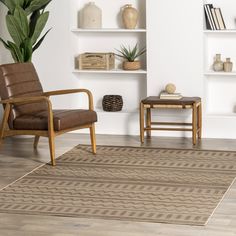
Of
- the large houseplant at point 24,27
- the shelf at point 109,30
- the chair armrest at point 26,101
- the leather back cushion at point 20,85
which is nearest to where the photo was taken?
the chair armrest at point 26,101

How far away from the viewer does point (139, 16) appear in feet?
26.0

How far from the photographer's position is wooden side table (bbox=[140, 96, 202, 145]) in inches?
281

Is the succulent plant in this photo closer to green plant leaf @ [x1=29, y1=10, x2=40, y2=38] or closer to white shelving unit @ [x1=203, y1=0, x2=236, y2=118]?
white shelving unit @ [x1=203, y1=0, x2=236, y2=118]

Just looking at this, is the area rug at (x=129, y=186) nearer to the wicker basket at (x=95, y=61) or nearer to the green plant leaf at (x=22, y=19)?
the wicker basket at (x=95, y=61)

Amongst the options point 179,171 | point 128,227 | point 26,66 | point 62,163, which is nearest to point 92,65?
point 26,66

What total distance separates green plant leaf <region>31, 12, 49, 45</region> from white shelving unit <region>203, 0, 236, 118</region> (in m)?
1.62

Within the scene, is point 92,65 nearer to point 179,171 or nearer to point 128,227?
point 179,171

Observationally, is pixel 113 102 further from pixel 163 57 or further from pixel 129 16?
pixel 129 16

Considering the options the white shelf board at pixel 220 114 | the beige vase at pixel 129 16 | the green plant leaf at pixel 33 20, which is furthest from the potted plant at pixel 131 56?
the green plant leaf at pixel 33 20

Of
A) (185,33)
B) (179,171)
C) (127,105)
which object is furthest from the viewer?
(127,105)

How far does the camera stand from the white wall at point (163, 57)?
7453mm

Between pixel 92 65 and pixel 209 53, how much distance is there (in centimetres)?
125

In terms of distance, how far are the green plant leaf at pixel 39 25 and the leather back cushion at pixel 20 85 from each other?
448 millimetres

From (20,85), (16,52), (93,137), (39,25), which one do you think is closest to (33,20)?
(39,25)
